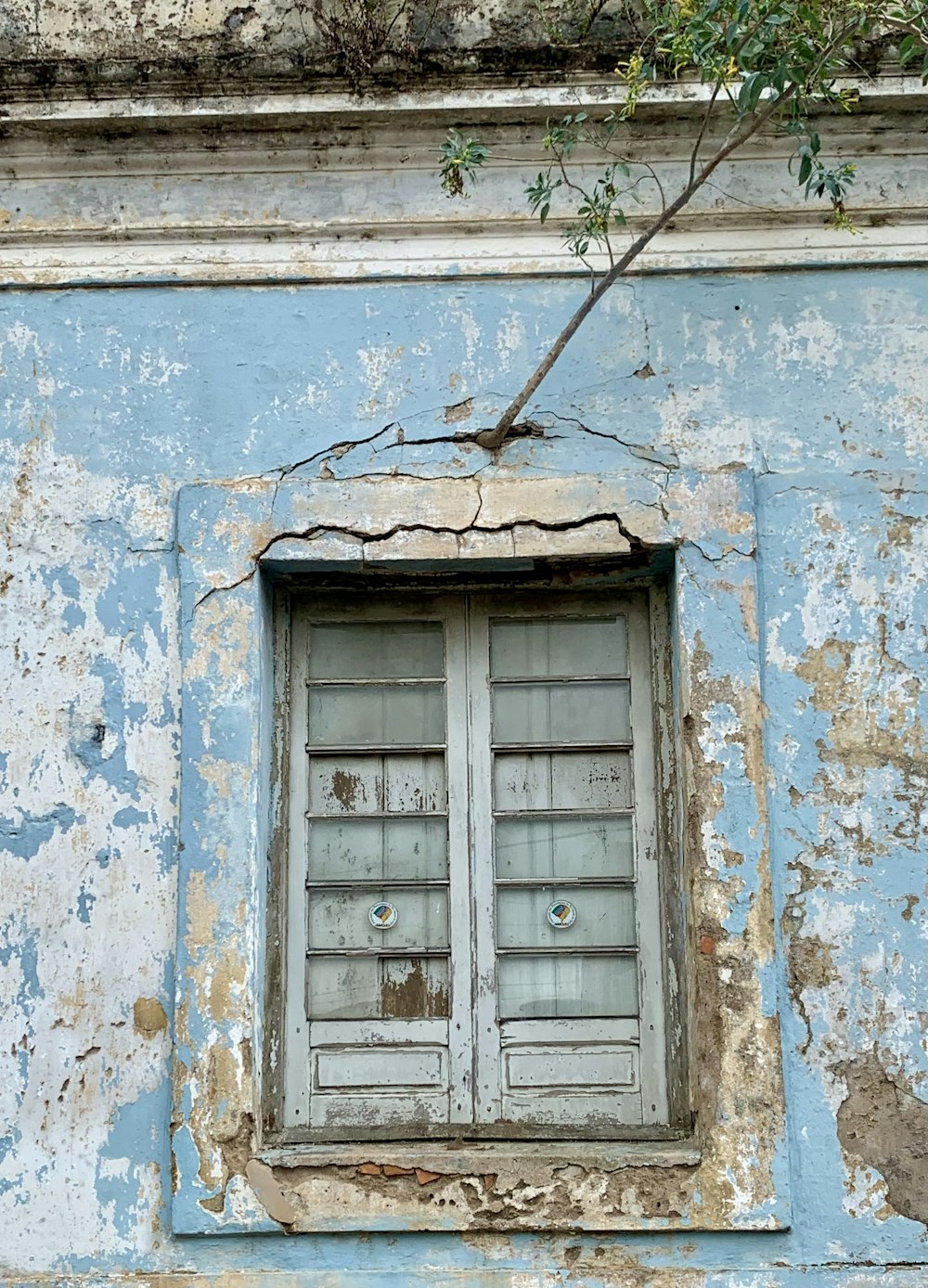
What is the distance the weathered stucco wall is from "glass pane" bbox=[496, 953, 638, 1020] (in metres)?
0.42

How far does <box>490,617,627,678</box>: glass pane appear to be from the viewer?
11.9ft

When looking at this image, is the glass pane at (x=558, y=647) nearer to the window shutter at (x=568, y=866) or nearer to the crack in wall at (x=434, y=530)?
the window shutter at (x=568, y=866)

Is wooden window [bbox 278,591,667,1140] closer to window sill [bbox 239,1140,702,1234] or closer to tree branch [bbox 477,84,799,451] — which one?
window sill [bbox 239,1140,702,1234]

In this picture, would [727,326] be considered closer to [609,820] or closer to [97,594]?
[609,820]

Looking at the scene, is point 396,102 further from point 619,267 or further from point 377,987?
point 377,987

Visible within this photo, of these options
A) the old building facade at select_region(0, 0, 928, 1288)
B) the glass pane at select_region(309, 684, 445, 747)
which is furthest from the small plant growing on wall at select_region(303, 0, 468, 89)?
the glass pane at select_region(309, 684, 445, 747)

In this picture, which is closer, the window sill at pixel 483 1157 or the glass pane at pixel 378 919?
the window sill at pixel 483 1157

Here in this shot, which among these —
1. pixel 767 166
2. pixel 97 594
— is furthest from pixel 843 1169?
pixel 767 166

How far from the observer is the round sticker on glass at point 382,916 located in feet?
11.5

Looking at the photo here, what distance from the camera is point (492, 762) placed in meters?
3.57

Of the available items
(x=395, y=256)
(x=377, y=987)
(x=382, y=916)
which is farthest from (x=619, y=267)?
(x=377, y=987)

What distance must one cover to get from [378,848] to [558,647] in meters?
0.72

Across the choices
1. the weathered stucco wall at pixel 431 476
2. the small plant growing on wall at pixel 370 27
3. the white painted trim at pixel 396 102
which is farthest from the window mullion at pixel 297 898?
the small plant growing on wall at pixel 370 27

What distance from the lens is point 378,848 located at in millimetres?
3561
